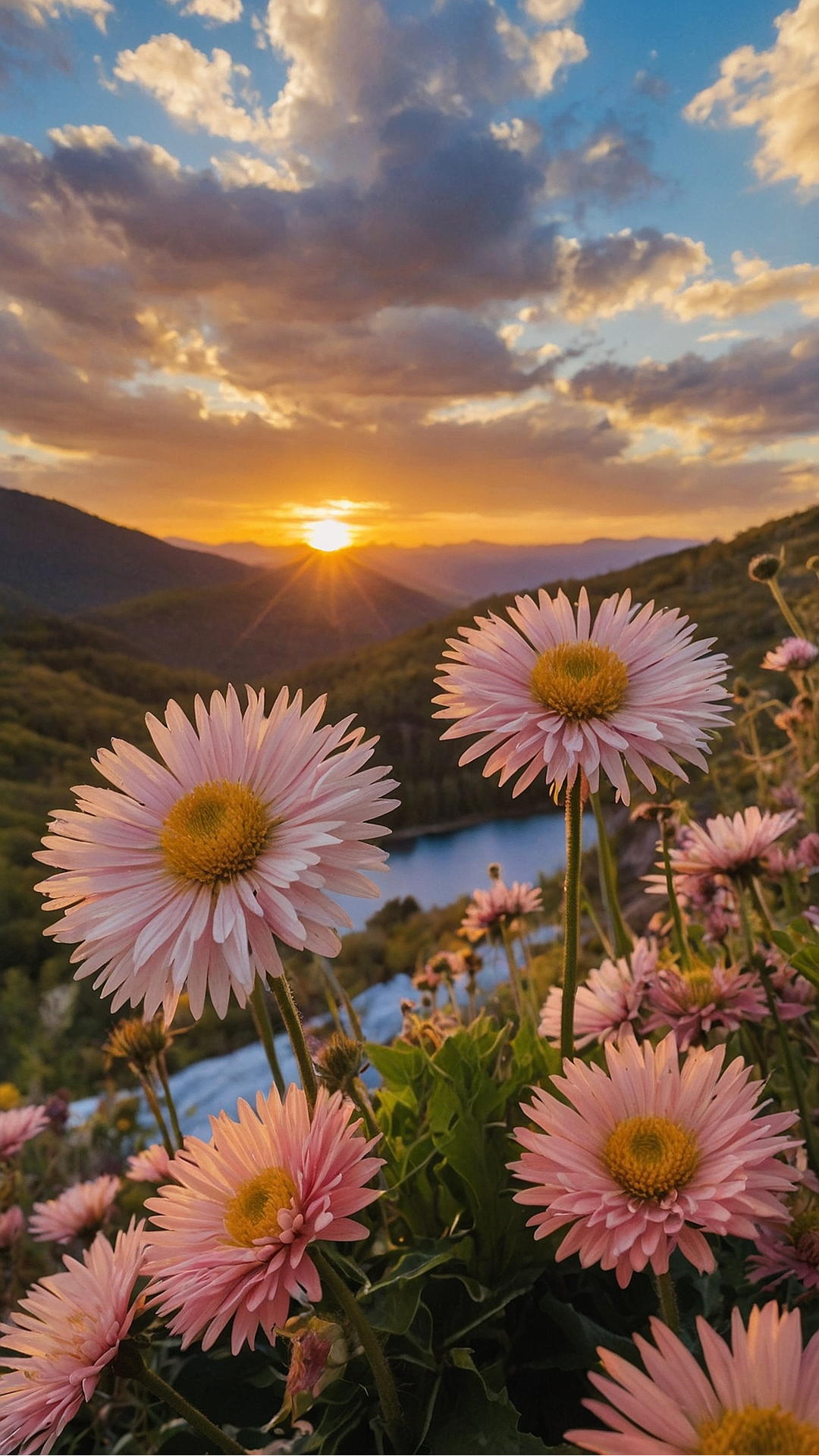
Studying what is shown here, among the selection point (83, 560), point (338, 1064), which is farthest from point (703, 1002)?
point (83, 560)

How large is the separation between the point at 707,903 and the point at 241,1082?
2.13 meters

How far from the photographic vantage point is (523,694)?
999 mm

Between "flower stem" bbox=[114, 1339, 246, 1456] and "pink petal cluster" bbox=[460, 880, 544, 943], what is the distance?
92cm

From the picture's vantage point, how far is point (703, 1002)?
1089mm

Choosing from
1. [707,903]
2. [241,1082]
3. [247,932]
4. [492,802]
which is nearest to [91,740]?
[492,802]

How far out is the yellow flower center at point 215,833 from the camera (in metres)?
0.85

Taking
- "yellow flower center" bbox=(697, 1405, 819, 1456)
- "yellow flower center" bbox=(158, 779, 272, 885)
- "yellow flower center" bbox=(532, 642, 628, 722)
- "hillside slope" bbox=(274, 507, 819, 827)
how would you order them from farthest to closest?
"hillside slope" bbox=(274, 507, 819, 827)
"yellow flower center" bbox=(532, 642, 628, 722)
"yellow flower center" bbox=(158, 779, 272, 885)
"yellow flower center" bbox=(697, 1405, 819, 1456)

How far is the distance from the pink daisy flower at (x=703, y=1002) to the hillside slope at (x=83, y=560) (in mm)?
12520

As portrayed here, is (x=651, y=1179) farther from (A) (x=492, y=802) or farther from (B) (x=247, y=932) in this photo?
(A) (x=492, y=802)

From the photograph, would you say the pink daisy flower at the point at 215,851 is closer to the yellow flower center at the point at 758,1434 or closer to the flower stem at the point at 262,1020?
the flower stem at the point at 262,1020

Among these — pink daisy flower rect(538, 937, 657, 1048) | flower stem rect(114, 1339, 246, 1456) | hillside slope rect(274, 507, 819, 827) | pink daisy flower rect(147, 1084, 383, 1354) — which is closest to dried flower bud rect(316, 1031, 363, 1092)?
pink daisy flower rect(147, 1084, 383, 1354)

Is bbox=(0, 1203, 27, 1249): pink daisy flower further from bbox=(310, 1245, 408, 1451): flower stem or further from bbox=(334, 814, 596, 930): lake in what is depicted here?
bbox=(334, 814, 596, 930): lake

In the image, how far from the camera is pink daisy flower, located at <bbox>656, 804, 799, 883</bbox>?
1.21 metres

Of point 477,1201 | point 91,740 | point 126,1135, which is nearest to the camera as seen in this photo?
point 477,1201
